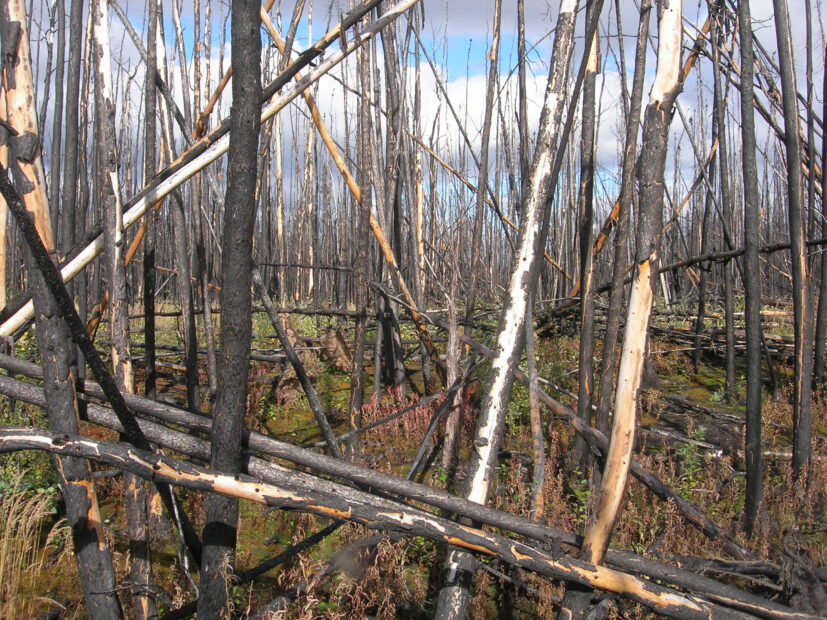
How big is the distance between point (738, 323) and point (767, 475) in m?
3.98

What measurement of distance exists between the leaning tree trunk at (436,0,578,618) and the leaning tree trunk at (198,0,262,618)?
73 centimetres

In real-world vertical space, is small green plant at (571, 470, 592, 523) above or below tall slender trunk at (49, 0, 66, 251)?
below

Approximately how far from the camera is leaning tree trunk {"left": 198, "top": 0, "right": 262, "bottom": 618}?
145cm

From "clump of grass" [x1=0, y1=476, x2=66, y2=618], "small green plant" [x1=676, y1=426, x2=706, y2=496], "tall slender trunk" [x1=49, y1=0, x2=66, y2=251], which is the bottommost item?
"clump of grass" [x1=0, y1=476, x2=66, y2=618]

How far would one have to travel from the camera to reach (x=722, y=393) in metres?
5.61

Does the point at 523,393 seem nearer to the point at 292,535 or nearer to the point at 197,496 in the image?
the point at 292,535

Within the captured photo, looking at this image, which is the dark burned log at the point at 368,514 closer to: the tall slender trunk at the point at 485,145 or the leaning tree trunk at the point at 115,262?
the leaning tree trunk at the point at 115,262

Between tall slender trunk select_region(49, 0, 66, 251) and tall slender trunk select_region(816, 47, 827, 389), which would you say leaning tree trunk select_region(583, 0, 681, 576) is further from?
tall slender trunk select_region(49, 0, 66, 251)

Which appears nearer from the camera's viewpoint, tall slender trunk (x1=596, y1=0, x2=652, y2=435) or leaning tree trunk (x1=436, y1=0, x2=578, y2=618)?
leaning tree trunk (x1=436, y1=0, x2=578, y2=618)

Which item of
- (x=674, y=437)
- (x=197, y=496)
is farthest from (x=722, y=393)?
(x=197, y=496)

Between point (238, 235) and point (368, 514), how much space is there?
83 cm

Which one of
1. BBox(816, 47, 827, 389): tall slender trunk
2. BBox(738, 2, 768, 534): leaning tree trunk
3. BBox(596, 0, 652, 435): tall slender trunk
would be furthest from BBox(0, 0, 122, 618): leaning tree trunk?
BBox(816, 47, 827, 389): tall slender trunk

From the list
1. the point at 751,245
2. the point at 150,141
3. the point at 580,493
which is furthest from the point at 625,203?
the point at 150,141

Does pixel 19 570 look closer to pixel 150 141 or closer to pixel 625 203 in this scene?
pixel 150 141
